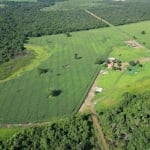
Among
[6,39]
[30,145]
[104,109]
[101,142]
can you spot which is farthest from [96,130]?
[6,39]

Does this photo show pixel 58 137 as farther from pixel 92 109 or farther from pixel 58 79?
pixel 58 79

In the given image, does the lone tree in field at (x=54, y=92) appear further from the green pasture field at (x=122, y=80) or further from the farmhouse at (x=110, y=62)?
the farmhouse at (x=110, y=62)

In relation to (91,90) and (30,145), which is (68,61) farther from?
(30,145)

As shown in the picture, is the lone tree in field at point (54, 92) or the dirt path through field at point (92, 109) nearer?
the dirt path through field at point (92, 109)

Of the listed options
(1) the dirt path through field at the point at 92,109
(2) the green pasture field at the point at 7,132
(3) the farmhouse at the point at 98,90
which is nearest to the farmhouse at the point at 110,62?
(1) the dirt path through field at the point at 92,109

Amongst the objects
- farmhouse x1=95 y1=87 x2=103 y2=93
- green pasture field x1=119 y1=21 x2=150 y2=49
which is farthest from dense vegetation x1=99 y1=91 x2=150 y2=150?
green pasture field x1=119 y1=21 x2=150 y2=49

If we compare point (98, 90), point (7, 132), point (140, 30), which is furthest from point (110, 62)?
point (140, 30)
